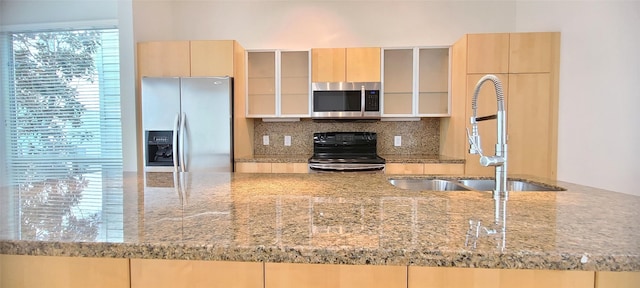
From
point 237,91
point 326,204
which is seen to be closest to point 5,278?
point 326,204

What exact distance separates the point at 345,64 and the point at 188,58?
1.49 metres

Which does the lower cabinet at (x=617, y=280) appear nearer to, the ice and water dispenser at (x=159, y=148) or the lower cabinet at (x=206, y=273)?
the lower cabinet at (x=206, y=273)

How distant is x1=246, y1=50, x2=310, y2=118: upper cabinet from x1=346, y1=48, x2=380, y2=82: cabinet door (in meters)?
0.45

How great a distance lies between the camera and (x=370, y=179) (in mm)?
1459

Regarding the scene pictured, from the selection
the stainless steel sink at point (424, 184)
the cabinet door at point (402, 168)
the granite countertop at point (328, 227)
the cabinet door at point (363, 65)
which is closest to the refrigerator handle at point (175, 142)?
the granite countertop at point (328, 227)

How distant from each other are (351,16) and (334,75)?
78cm

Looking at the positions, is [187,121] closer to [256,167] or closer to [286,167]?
[256,167]

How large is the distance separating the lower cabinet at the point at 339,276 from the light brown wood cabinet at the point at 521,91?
2.39 m

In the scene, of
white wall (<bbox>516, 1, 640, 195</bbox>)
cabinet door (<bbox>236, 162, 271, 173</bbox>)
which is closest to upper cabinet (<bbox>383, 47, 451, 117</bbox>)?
white wall (<bbox>516, 1, 640, 195</bbox>)

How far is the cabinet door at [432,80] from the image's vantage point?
9.93 ft

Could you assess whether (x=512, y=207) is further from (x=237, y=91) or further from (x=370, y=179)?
(x=237, y=91)

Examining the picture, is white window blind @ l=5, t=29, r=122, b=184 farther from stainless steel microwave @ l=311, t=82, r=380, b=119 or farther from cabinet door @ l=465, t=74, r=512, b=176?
cabinet door @ l=465, t=74, r=512, b=176

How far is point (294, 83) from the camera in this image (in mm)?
3137

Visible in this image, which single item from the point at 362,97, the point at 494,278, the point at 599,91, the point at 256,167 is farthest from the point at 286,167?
the point at 599,91
